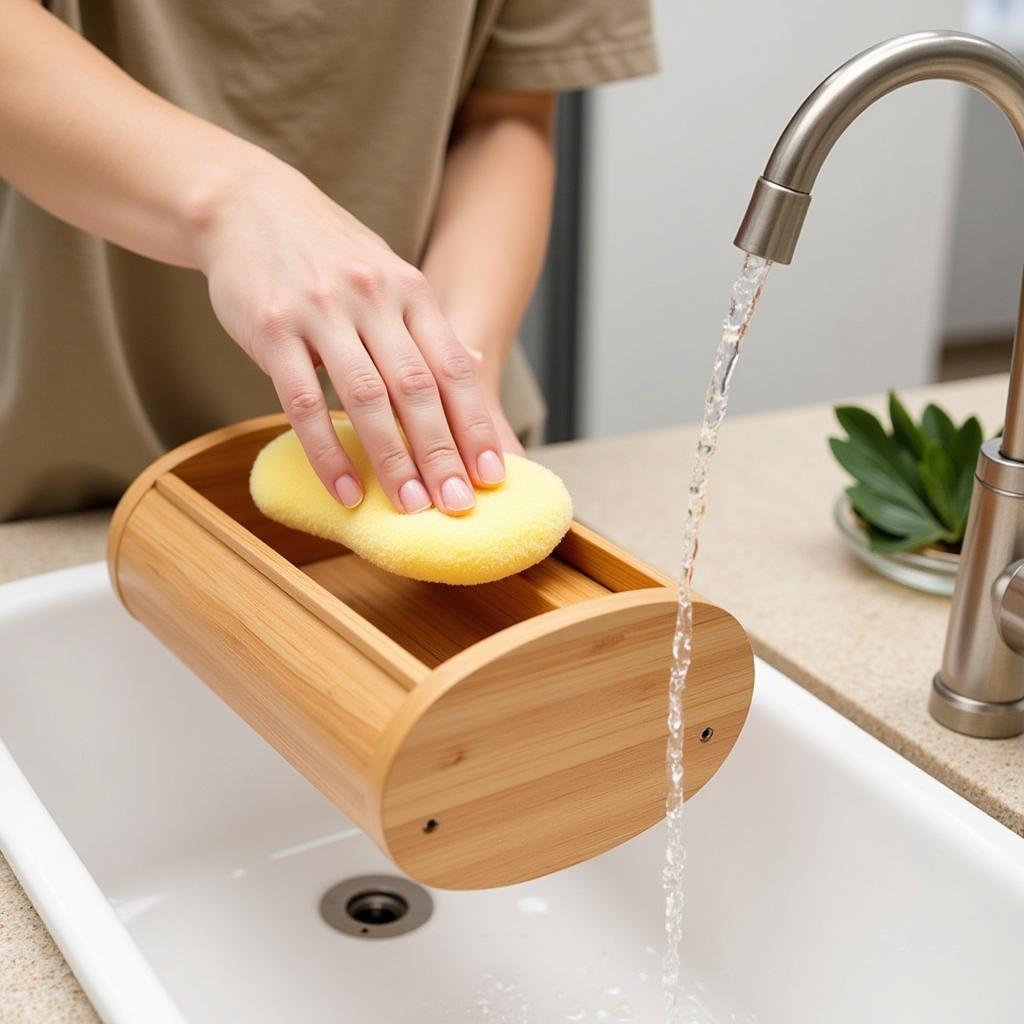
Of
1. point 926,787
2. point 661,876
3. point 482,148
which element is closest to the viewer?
point 926,787

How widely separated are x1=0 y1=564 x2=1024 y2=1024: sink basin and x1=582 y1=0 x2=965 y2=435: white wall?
63.9 inches

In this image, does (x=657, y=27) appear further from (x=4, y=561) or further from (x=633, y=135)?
(x=4, y=561)

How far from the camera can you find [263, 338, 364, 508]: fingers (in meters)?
0.62

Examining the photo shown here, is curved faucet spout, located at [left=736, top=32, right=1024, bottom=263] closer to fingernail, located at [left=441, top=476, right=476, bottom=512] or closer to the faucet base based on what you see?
fingernail, located at [left=441, top=476, right=476, bottom=512]

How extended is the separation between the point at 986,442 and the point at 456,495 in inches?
10.4

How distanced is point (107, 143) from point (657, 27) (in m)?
1.68

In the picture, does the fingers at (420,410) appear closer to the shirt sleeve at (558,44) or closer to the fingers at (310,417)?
the fingers at (310,417)

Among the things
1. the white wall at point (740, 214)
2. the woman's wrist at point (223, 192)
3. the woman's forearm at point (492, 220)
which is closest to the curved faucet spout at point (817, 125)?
the woman's wrist at point (223, 192)

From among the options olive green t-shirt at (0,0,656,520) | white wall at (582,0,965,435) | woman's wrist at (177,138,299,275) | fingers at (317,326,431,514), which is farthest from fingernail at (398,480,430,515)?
white wall at (582,0,965,435)

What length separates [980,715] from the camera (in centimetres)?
71

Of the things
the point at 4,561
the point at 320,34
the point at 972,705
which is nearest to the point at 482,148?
the point at 320,34

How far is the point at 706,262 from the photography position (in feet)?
7.94

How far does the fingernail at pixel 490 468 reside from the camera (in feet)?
2.04

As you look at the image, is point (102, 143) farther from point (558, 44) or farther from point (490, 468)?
point (558, 44)
